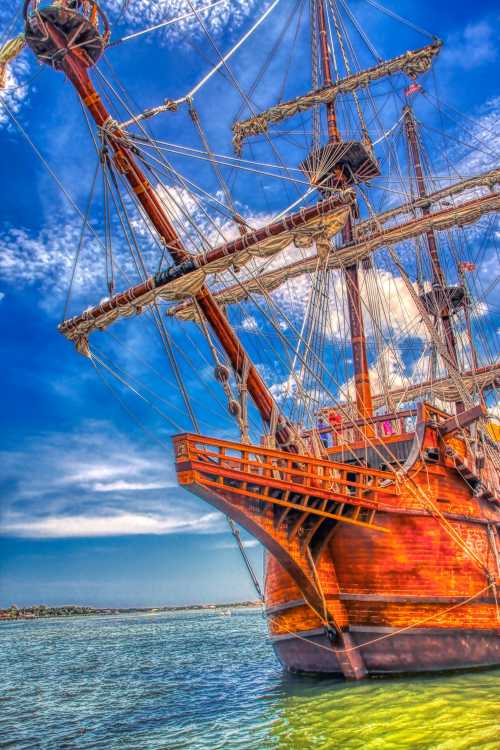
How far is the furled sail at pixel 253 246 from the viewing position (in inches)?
553

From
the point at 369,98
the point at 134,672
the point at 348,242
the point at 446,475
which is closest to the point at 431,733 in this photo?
the point at 446,475

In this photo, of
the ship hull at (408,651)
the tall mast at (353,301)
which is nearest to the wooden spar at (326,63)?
the tall mast at (353,301)

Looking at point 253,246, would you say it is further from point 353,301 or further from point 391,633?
point 391,633

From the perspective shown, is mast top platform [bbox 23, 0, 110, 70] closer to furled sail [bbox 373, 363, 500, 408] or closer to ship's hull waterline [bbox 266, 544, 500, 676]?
ship's hull waterline [bbox 266, 544, 500, 676]

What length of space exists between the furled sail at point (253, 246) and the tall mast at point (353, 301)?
22.3ft

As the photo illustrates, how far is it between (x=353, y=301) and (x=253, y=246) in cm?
886

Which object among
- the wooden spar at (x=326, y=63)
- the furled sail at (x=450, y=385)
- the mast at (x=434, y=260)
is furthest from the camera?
the mast at (x=434, y=260)

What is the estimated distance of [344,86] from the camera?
26047 mm

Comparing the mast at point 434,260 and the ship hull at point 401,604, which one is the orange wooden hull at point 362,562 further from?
the mast at point 434,260

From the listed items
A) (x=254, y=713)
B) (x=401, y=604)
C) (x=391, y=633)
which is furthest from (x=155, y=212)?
(x=254, y=713)

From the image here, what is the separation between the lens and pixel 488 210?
24.3m

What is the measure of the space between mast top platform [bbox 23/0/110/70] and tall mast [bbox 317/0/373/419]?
11454 millimetres

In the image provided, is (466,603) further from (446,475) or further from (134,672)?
(134,672)

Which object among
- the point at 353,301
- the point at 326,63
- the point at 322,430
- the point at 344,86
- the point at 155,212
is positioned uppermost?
the point at 326,63
